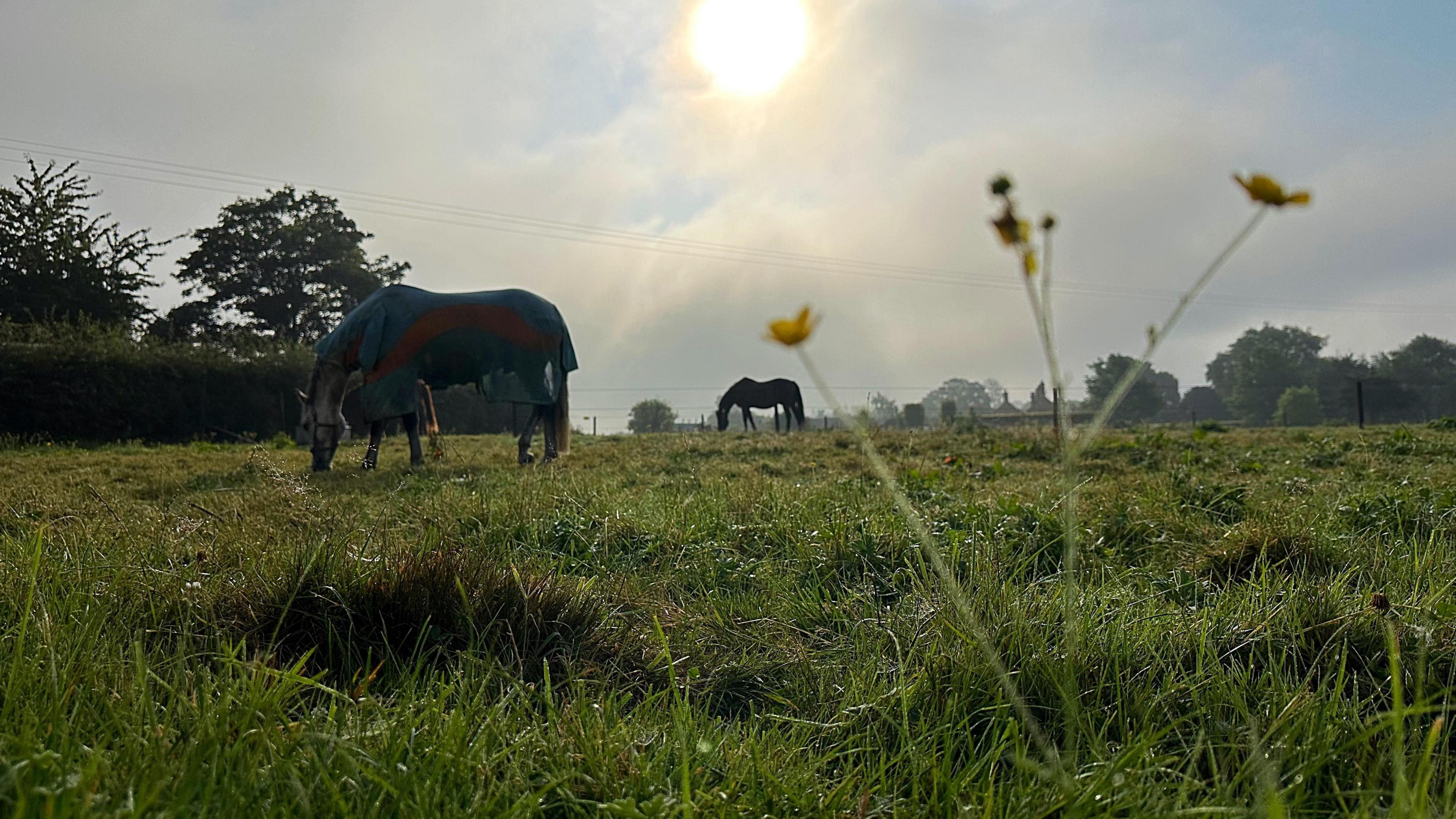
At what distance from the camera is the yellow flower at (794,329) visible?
927mm

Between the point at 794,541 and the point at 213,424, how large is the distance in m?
20.8

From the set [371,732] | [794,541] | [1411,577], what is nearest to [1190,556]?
[1411,577]

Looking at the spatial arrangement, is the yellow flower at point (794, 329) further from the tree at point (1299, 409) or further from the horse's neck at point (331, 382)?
the tree at point (1299, 409)

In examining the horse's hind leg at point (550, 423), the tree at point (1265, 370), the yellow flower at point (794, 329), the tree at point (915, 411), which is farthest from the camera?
the tree at point (1265, 370)

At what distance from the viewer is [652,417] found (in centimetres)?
4559

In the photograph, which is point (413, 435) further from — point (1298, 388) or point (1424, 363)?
point (1424, 363)

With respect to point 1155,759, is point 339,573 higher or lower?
higher

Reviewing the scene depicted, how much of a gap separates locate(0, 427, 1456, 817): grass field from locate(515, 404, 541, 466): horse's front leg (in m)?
4.81

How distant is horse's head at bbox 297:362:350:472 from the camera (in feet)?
27.8

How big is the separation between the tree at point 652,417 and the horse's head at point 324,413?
70.1ft

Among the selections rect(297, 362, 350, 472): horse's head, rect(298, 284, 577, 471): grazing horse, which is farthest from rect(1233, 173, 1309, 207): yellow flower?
rect(297, 362, 350, 472): horse's head

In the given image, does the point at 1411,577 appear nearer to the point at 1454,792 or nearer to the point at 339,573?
the point at 1454,792

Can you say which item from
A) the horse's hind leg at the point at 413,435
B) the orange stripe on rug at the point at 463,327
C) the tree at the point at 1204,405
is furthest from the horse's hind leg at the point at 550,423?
the tree at the point at 1204,405

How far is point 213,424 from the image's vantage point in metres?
19.7
